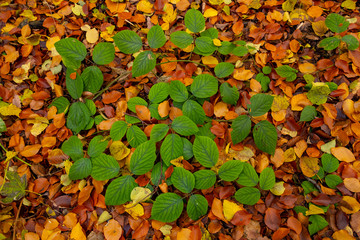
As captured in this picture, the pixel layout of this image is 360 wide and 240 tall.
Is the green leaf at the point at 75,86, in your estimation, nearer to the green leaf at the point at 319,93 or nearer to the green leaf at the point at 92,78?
the green leaf at the point at 92,78

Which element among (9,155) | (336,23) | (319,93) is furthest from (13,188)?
(336,23)

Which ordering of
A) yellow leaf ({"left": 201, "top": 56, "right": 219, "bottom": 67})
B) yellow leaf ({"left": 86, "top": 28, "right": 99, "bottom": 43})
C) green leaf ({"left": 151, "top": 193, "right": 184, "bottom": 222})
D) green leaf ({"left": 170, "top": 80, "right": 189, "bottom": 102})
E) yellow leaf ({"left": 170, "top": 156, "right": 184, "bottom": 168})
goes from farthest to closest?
yellow leaf ({"left": 86, "top": 28, "right": 99, "bottom": 43}) → yellow leaf ({"left": 201, "top": 56, "right": 219, "bottom": 67}) → green leaf ({"left": 170, "top": 80, "right": 189, "bottom": 102}) → yellow leaf ({"left": 170, "top": 156, "right": 184, "bottom": 168}) → green leaf ({"left": 151, "top": 193, "right": 184, "bottom": 222})

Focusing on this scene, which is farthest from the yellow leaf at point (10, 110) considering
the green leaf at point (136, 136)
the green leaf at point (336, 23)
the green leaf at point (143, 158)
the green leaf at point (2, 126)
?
the green leaf at point (336, 23)

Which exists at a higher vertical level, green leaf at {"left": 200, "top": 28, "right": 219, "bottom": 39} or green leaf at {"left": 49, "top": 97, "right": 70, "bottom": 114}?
green leaf at {"left": 200, "top": 28, "right": 219, "bottom": 39}

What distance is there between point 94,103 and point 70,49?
0.41 metres

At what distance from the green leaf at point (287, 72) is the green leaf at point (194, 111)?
0.68 meters

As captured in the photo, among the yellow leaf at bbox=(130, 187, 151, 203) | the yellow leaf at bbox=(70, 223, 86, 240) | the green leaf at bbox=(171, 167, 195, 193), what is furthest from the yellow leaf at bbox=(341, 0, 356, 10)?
the yellow leaf at bbox=(70, 223, 86, 240)

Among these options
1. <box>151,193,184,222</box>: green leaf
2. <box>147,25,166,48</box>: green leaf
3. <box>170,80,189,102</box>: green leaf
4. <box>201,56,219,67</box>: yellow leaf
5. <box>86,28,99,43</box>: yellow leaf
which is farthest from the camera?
<box>86,28,99,43</box>: yellow leaf

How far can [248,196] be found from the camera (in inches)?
59.6

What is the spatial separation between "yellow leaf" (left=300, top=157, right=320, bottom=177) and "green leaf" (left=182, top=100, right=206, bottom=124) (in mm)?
739

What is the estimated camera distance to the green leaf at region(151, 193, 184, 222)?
145 centimetres

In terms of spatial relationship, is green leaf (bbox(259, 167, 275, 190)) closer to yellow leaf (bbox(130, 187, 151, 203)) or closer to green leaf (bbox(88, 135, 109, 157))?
yellow leaf (bbox(130, 187, 151, 203))

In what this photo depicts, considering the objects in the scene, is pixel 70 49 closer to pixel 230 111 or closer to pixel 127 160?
pixel 127 160

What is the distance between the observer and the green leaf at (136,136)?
63.8 inches
